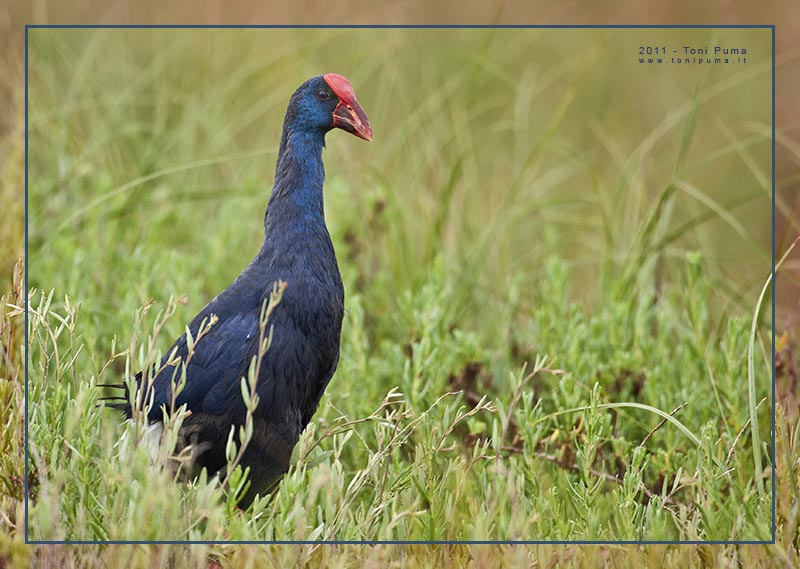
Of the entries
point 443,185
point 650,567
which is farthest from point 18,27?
point 650,567

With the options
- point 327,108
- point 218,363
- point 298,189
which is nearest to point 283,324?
point 218,363

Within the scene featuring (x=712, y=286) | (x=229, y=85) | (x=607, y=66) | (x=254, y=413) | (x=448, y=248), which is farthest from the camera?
(x=607, y=66)

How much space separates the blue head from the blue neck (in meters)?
0.03

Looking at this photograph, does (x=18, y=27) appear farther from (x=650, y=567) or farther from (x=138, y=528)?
(x=650, y=567)

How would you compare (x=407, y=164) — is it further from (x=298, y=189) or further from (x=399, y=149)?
(x=298, y=189)

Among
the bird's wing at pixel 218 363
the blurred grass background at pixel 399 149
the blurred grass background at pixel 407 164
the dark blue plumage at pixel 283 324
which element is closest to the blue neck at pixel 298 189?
the dark blue plumage at pixel 283 324

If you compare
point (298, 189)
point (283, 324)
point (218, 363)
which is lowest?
→ point (218, 363)

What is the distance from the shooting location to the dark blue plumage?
2844 mm

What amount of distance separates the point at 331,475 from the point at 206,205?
245 cm

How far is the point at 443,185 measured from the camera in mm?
4777

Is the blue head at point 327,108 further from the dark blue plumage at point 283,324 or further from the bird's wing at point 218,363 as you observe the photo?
the bird's wing at point 218,363

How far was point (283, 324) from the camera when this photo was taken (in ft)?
9.39

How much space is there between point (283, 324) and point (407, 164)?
213cm

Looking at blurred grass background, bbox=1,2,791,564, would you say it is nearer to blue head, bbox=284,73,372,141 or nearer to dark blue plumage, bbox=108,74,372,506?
dark blue plumage, bbox=108,74,372,506
